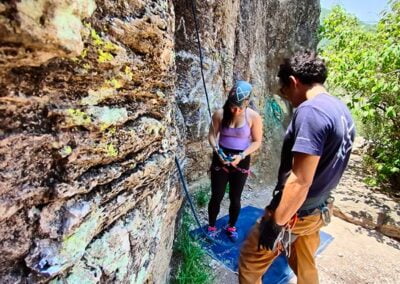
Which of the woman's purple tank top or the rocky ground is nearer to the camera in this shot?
the woman's purple tank top

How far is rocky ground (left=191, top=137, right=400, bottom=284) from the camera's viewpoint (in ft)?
10.2

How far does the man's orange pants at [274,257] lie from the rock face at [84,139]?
0.59 meters

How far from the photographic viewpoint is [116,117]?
122 centimetres

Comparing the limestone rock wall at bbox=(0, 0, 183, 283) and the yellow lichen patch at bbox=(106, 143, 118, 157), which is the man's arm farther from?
the yellow lichen patch at bbox=(106, 143, 118, 157)

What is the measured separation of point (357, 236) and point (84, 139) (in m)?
3.93

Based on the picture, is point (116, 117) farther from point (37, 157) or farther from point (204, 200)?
point (204, 200)

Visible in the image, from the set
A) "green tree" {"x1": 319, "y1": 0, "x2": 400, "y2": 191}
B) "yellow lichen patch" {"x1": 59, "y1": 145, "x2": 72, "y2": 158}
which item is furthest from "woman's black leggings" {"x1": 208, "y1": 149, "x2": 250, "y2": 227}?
"green tree" {"x1": 319, "y1": 0, "x2": 400, "y2": 191}

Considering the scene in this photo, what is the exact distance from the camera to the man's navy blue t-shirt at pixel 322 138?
1.55 m

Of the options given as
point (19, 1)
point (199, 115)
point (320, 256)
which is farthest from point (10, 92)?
point (320, 256)

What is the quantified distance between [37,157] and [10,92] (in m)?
0.23

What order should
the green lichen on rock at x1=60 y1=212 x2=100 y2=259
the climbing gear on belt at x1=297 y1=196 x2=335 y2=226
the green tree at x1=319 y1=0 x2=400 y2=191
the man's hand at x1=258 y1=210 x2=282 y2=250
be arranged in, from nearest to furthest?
1. the green lichen on rock at x1=60 y1=212 x2=100 y2=259
2. the man's hand at x1=258 y1=210 x2=282 y2=250
3. the climbing gear on belt at x1=297 y1=196 x2=335 y2=226
4. the green tree at x1=319 y1=0 x2=400 y2=191

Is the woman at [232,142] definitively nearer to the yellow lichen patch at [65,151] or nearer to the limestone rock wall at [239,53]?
the limestone rock wall at [239,53]

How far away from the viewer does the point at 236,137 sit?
2.79 metres

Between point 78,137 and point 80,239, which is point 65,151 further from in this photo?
point 80,239
